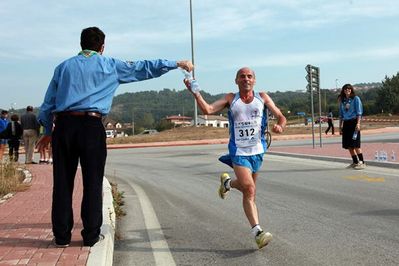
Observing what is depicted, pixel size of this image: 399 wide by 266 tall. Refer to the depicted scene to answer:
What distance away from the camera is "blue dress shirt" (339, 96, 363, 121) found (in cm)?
1221

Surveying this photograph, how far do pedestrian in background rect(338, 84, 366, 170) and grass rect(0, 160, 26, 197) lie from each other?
24.1 ft

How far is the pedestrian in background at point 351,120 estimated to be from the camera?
12242mm

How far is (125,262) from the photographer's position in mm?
5016

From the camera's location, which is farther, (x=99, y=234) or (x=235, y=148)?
(x=235, y=148)

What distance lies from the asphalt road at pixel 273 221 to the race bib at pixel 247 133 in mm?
1064

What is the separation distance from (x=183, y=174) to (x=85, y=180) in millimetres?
7828

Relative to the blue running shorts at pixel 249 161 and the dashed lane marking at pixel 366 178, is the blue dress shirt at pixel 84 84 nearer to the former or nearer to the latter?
the blue running shorts at pixel 249 161

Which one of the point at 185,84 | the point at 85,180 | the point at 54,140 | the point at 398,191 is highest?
the point at 185,84

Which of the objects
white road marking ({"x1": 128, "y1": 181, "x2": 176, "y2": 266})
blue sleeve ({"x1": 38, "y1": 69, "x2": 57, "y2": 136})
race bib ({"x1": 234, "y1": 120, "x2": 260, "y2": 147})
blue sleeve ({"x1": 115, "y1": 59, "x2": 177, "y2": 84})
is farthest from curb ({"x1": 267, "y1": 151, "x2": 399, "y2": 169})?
blue sleeve ({"x1": 38, "y1": 69, "x2": 57, "y2": 136})

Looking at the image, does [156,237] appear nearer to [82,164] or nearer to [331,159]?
[82,164]

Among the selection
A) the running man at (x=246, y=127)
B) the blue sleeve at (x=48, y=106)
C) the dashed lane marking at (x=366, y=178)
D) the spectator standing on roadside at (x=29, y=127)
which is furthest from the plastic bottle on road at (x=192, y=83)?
the spectator standing on roadside at (x=29, y=127)

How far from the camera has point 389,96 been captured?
294 feet

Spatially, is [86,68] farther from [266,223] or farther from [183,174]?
[183,174]

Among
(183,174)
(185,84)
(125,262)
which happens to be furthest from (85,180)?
(183,174)
